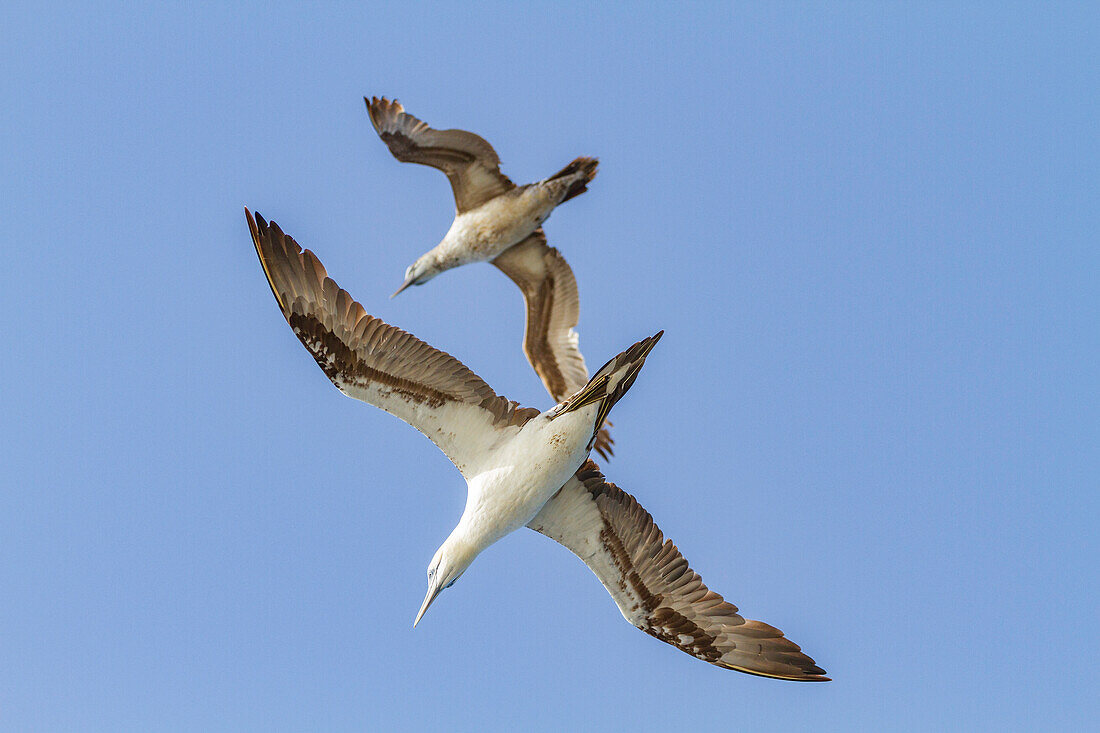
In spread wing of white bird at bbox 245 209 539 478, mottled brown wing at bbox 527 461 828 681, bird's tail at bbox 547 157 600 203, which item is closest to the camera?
spread wing of white bird at bbox 245 209 539 478

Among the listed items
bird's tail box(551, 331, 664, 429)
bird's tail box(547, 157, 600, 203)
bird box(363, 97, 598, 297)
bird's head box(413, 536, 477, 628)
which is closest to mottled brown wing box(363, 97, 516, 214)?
bird box(363, 97, 598, 297)

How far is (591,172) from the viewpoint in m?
18.5

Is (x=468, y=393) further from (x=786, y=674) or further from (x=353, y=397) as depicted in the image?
(x=786, y=674)

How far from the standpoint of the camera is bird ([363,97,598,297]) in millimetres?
17672

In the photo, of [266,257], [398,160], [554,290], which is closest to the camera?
[266,257]

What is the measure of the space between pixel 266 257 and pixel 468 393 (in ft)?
8.32

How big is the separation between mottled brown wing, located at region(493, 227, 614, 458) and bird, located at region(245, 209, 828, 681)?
557 cm

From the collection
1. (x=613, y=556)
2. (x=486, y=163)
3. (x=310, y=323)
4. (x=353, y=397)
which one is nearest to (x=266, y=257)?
(x=310, y=323)

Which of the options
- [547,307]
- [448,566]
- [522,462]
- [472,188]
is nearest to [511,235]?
[472,188]

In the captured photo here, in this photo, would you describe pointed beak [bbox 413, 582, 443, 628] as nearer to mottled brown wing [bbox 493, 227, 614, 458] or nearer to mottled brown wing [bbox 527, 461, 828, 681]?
mottled brown wing [bbox 527, 461, 828, 681]

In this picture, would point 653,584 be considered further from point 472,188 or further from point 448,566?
point 472,188

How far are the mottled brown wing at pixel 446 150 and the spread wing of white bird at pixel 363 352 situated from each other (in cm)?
532

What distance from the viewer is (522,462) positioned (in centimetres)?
1322

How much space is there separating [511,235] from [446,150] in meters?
1.70
